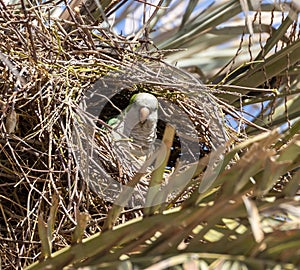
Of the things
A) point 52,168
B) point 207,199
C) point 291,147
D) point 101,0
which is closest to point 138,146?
point 52,168

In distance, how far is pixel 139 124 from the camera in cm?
158

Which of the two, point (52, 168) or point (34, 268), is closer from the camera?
point (34, 268)

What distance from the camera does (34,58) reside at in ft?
4.50

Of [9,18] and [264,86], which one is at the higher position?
[9,18]

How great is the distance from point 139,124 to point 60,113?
0.76 feet

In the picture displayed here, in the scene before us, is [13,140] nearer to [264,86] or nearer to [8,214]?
[8,214]

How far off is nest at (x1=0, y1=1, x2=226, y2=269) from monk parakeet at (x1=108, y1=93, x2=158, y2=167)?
38 millimetres

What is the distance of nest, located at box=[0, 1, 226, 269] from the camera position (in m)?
1.31

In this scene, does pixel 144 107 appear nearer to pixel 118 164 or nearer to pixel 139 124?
pixel 139 124

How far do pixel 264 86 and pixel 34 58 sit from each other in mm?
711

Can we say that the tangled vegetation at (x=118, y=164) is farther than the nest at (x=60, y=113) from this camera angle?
No

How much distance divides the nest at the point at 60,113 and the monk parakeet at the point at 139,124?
0.13 feet

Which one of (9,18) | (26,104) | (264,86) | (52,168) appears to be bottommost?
(264,86)

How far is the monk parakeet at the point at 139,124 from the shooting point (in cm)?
152
